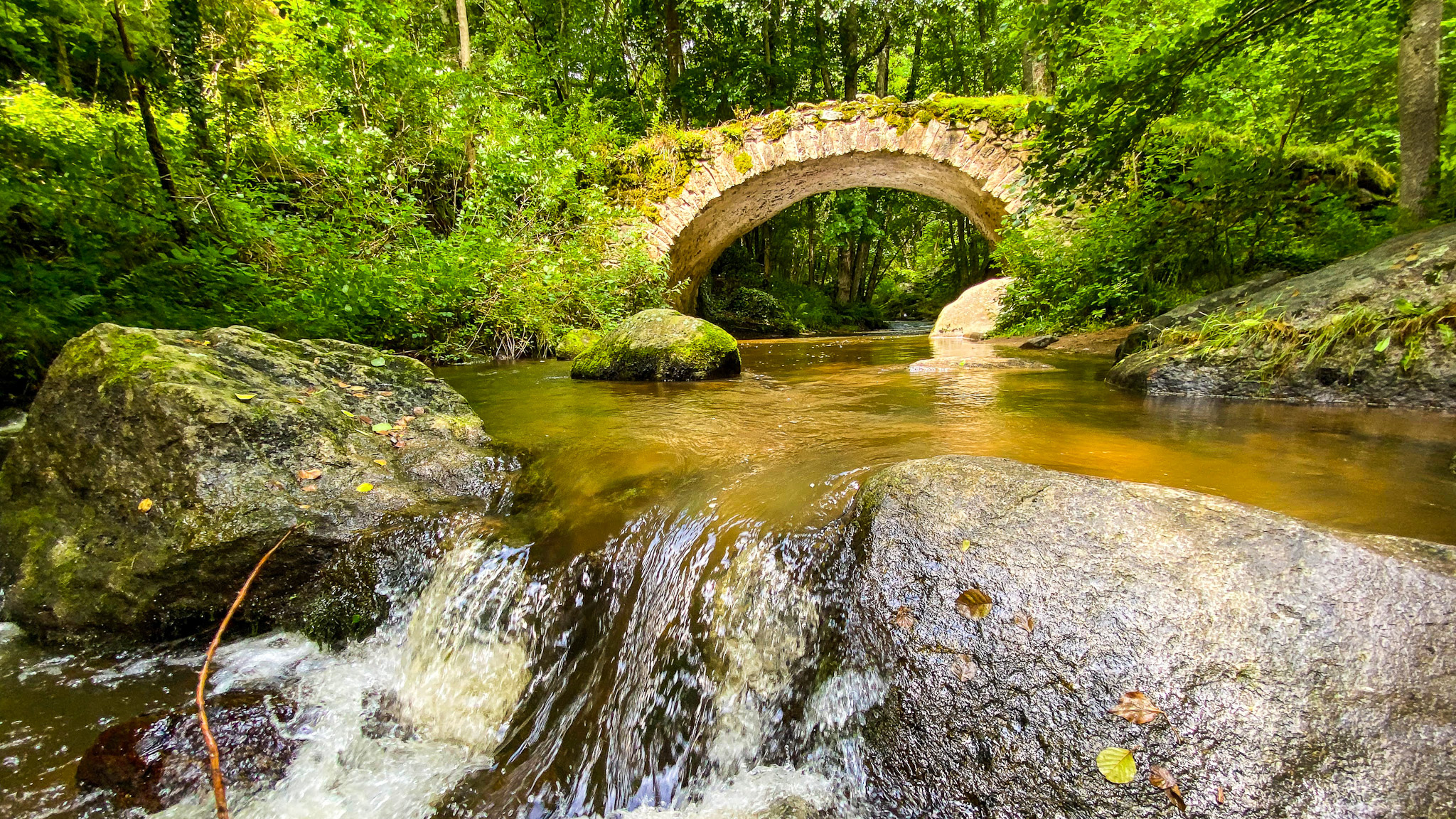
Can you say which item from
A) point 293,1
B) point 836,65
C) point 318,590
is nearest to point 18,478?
point 318,590

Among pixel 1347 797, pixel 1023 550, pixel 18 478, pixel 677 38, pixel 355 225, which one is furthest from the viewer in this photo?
pixel 677 38

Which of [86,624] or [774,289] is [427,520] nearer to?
[86,624]

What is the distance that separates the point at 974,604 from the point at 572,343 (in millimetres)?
6561

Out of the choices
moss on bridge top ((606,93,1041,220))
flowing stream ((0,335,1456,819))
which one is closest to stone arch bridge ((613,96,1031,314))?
moss on bridge top ((606,93,1041,220))

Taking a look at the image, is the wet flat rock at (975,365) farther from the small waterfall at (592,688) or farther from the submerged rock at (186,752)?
the submerged rock at (186,752)

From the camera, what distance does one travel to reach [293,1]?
7676mm

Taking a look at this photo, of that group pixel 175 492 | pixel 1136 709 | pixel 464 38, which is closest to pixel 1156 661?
pixel 1136 709

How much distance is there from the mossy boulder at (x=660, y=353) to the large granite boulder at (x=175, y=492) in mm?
2824

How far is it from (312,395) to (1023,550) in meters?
3.25

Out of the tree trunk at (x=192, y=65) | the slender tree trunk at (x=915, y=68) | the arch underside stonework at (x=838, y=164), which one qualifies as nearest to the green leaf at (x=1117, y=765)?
the tree trunk at (x=192, y=65)

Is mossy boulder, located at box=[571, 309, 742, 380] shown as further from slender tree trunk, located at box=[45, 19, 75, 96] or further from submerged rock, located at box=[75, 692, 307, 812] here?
slender tree trunk, located at box=[45, 19, 75, 96]

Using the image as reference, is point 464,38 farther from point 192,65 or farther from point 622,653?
point 622,653

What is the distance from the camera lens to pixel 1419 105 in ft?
12.7

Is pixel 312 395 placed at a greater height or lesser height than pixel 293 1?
lesser
